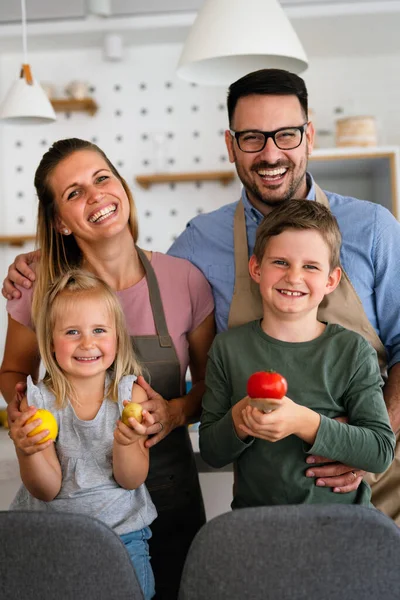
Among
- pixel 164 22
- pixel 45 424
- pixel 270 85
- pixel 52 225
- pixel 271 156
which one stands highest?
pixel 164 22

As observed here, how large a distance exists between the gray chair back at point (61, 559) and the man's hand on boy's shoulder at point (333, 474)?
0.45 metres

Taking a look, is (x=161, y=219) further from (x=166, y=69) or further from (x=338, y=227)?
(x=338, y=227)

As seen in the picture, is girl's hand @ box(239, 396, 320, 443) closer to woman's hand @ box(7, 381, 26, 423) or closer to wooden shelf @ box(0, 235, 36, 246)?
woman's hand @ box(7, 381, 26, 423)

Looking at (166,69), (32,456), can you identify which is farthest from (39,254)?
(166,69)

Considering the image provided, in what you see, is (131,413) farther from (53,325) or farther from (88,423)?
(53,325)

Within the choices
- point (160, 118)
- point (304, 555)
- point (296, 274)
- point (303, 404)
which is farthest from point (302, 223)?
point (160, 118)

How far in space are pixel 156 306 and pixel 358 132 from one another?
6.48 feet

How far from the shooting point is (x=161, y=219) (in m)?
3.69

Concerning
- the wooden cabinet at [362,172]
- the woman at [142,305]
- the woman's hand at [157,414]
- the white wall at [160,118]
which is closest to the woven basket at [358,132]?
the wooden cabinet at [362,172]

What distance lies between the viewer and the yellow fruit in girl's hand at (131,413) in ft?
4.07

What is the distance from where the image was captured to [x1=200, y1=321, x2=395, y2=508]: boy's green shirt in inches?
48.0

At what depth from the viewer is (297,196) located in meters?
1.58

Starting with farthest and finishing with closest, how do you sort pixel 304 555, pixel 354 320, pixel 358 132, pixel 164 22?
pixel 164 22 < pixel 358 132 < pixel 354 320 < pixel 304 555

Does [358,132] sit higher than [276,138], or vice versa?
[358,132]
